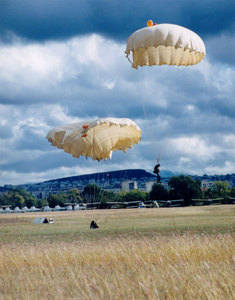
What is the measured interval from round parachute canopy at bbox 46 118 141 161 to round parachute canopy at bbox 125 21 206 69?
5.19 m

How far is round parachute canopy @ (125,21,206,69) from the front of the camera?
2448 centimetres

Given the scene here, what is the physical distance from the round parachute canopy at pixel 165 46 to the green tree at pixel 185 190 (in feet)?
365

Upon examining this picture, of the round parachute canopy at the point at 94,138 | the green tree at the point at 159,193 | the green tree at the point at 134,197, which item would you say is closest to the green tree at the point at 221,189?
the green tree at the point at 159,193

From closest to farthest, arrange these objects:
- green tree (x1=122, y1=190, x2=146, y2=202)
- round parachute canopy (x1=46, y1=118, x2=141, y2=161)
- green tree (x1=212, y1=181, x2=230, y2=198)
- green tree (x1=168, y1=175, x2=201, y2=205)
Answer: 1. round parachute canopy (x1=46, y1=118, x2=141, y2=161)
2. green tree (x1=168, y1=175, x2=201, y2=205)
3. green tree (x1=212, y1=181, x2=230, y2=198)
4. green tree (x1=122, y1=190, x2=146, y2=202)

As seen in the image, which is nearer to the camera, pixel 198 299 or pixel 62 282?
pixel 198 299

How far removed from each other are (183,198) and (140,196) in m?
48.6

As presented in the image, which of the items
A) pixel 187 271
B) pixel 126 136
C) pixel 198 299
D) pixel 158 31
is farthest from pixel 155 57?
pixel 198 299

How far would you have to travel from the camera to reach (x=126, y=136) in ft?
110

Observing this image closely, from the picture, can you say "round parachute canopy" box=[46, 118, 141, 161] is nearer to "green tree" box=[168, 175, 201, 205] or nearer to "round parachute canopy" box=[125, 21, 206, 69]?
"round parachute canopy" box=[125, 21, 206, 69]

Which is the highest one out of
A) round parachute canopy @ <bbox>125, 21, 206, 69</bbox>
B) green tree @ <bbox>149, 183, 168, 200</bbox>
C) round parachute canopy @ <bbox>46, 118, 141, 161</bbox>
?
round parachute canopy @ <bbox>125, 21, 206, 69</bbox>

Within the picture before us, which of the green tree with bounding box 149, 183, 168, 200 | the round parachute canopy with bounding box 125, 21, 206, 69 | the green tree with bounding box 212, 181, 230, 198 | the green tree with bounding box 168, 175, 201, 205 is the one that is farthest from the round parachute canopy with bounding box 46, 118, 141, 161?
the green tree with bounding box 212, 181, 230, 198

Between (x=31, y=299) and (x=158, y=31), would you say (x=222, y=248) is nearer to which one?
(x=31, y=299)

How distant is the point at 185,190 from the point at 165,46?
11631 centimetres

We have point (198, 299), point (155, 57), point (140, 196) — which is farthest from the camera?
point (140, 196)
